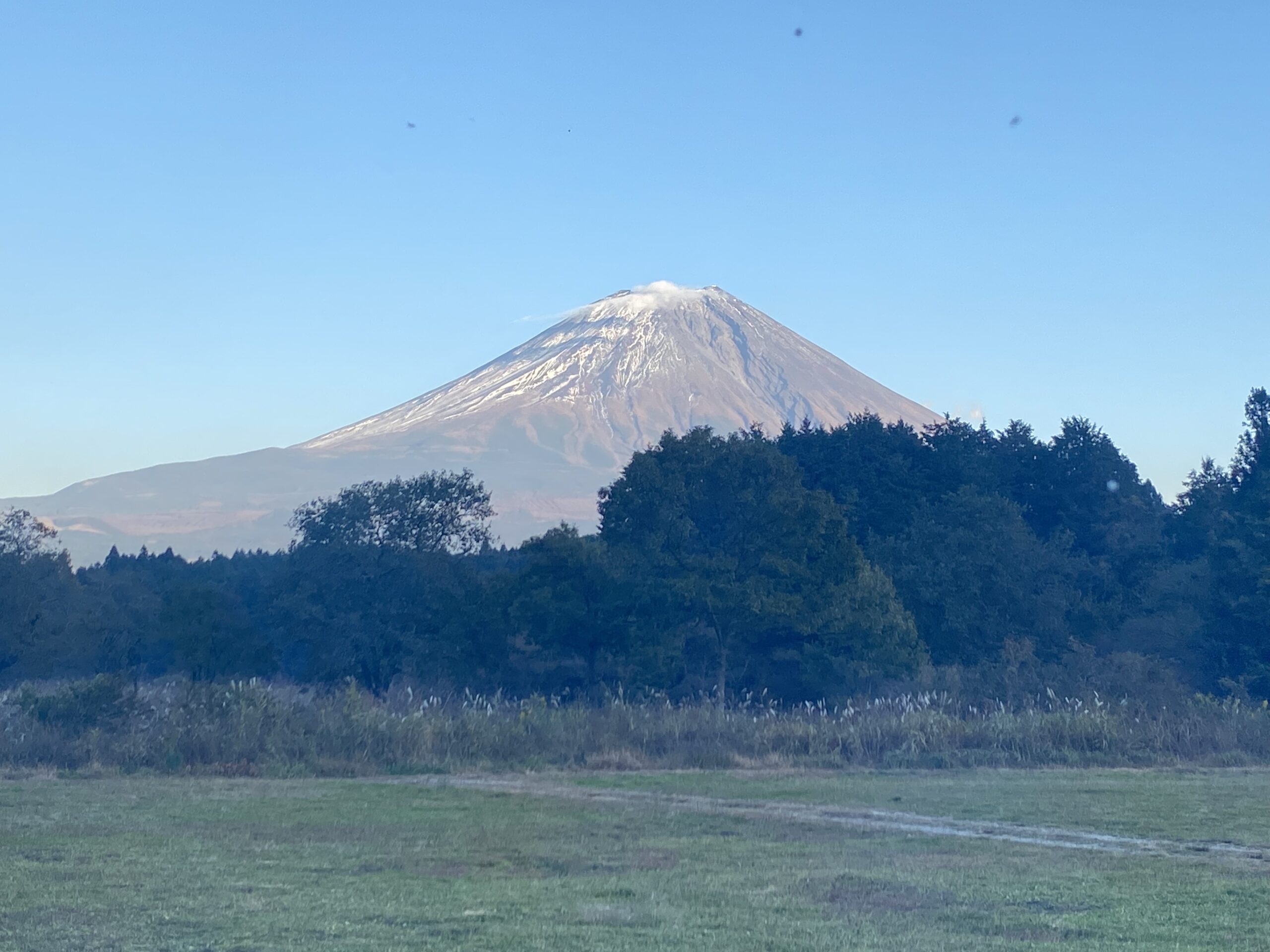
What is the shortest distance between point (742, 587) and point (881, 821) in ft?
48.0

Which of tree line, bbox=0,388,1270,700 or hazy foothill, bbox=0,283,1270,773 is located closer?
hazy foothill, bbox=0,283,1270,773

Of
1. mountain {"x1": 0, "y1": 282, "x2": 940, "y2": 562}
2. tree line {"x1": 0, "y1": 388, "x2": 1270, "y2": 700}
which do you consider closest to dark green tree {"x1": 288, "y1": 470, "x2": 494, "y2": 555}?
tree line {"x1": 0, "y1": 388, "x2": 1270, "y2": 700}

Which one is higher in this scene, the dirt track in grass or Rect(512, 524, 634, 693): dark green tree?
Rect(512, 524, 634, 693): dark green tree

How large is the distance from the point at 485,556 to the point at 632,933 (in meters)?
33.6

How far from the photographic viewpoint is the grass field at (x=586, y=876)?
612 centimetres

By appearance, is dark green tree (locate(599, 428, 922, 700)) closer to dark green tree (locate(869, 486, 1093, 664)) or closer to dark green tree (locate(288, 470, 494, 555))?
dark green tree (locate(869, 486, 1093, 664))

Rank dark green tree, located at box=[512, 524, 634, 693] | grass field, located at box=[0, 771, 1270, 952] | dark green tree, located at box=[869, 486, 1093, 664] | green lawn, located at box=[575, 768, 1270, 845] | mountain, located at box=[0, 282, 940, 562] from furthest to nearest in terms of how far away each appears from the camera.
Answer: mountain, located at box=[0, 282, 940, 562] → dark green tree, located at box=[869, 486, 1093, 664] → dark green tree, located at box=[512, 524, 634, 693] → green lawn, located at box=[575, 768, 1270, 845] → grass field, located at box=[0, 771, 1270, 952]

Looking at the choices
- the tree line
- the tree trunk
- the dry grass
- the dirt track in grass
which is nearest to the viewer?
the dirt track in grass

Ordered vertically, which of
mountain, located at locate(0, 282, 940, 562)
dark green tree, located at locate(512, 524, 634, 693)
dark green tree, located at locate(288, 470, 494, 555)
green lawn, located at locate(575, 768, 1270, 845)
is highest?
mountain, located at locate(0, 282, 940, 562)

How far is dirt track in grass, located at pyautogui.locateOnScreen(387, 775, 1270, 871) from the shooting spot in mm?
9031

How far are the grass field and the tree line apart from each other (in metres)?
13.0

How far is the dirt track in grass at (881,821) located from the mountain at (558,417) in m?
89.8

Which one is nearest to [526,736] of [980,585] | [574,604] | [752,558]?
[574,604]

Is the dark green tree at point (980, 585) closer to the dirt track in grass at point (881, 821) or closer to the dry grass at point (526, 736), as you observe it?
the dry grass at point (526, 736)
